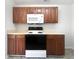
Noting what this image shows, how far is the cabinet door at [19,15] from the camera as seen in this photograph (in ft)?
21.5

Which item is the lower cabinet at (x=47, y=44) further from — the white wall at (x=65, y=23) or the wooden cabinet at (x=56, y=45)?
the white wall at (x=65, y=23)

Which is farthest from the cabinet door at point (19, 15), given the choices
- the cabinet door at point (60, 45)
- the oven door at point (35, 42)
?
the cabinet door at point (60, 45)

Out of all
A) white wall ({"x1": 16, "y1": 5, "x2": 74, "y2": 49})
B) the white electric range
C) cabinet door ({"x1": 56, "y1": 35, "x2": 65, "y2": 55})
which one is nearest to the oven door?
the white electric range

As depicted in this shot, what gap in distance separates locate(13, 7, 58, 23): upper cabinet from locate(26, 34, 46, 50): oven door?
1267mm

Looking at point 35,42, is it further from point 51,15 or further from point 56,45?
point 51,15

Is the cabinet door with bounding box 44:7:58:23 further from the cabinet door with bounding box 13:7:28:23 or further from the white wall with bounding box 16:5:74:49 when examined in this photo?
the cabinet door with bounding box 13:7:28:23

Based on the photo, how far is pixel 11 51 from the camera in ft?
18.2

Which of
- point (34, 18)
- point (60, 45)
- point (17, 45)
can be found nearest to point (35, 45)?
point (17, 45)

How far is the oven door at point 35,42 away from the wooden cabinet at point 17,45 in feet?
0.64

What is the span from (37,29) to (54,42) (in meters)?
1.54

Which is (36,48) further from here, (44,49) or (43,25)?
(43,25)
